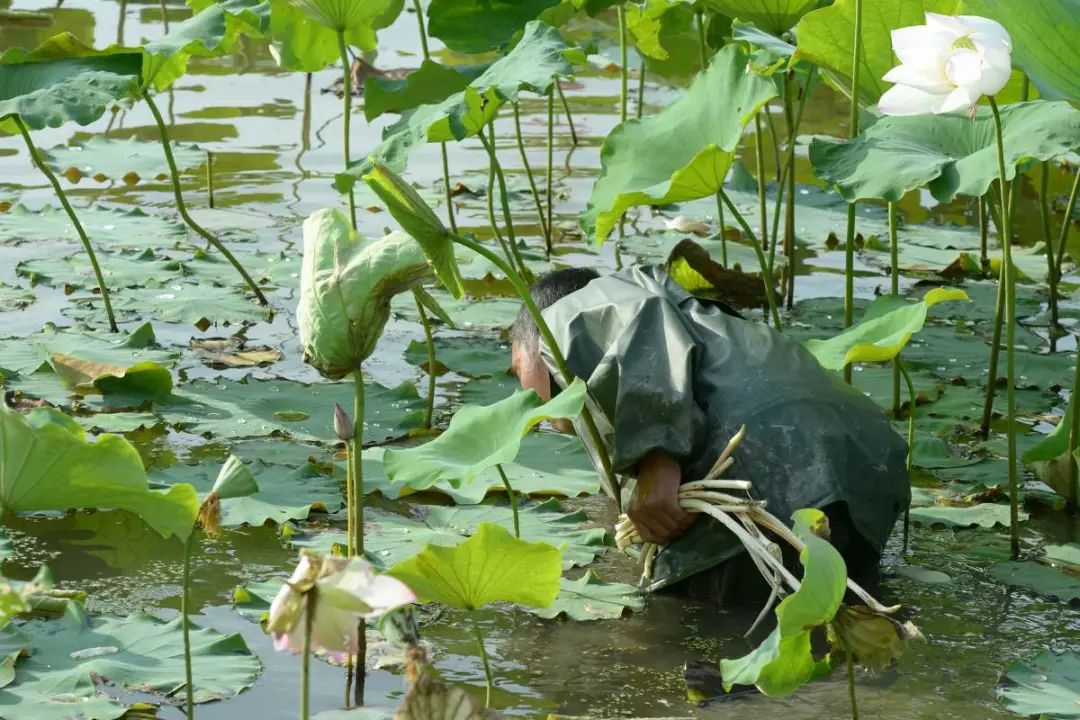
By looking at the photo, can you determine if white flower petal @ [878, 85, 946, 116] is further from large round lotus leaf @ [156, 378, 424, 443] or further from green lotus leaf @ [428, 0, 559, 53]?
green lotus leaf @ [428, 0, 559, 53]

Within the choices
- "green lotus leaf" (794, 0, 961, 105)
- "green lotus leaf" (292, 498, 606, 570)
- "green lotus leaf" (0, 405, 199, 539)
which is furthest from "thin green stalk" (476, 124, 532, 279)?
"green lotus leaf" (0, 405, 199, 539)

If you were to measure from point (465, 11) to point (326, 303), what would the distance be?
2443 millimetres

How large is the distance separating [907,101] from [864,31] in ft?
2.86

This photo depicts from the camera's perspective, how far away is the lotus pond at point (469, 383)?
2.27 meters

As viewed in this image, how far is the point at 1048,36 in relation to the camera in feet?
9.22

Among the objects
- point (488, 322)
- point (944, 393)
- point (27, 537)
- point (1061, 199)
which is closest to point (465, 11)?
point (488, 322)

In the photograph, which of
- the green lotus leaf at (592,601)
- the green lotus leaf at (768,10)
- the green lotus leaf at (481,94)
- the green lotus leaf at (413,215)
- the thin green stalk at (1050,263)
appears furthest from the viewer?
the thin green stalk at (1050,263)

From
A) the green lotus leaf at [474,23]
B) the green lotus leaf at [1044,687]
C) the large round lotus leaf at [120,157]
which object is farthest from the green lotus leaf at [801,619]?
the large round lotus leaf at [120,157]

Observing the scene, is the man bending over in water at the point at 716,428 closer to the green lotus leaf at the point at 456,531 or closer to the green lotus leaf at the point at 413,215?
the green lotus leaf at the point at 456,531

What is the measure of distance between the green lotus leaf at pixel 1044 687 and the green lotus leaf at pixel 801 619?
0.47m

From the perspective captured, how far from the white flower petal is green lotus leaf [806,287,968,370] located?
33cm

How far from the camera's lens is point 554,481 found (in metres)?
3.25

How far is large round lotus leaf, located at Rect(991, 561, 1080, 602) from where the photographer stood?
9.41 ft

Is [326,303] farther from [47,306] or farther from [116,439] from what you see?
[47,306]
